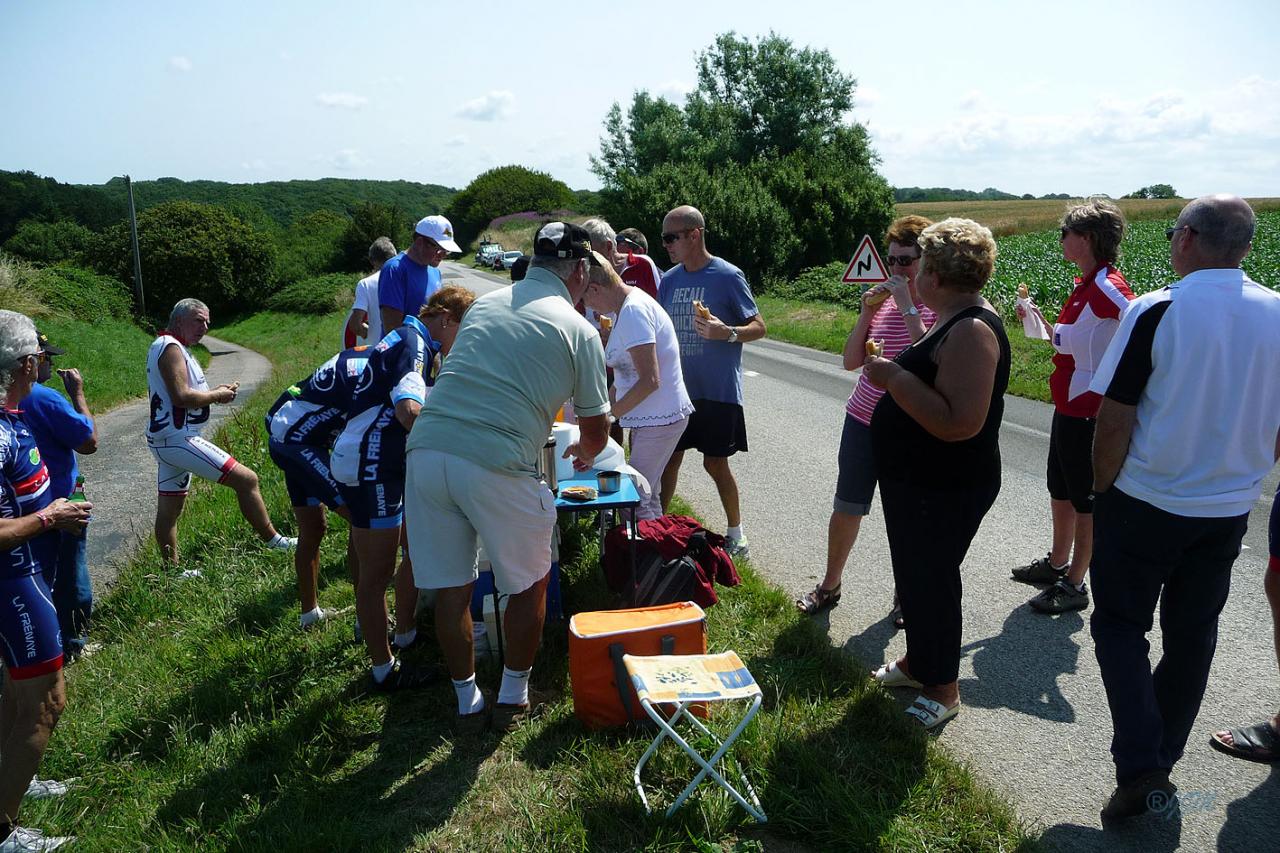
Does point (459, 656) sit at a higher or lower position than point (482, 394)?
lower

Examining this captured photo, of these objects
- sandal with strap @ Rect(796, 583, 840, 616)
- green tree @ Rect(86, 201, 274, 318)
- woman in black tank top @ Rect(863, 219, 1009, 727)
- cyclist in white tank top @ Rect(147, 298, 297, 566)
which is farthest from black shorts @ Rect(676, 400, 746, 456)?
green tree @ Rect(86, 201, 274, 318)

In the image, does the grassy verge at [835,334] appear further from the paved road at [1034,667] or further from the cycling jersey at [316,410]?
the cycling jersey at [316,410]

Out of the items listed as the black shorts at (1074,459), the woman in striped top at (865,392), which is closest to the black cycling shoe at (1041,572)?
the black shorts at (1074,459)

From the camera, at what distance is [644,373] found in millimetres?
4215

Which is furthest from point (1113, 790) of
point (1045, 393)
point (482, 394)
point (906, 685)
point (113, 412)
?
point (113, 412)

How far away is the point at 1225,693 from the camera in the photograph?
3502 mm

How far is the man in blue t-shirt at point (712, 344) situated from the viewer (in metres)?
5.07

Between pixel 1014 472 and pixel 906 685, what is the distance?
4135 millimetres

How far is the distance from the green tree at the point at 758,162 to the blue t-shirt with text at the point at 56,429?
2819 cm

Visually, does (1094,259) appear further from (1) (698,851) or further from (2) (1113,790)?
(1) (698,851)

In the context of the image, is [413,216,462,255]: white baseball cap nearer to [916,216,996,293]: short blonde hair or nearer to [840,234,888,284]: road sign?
[916,216,996,293]: short blonde hair

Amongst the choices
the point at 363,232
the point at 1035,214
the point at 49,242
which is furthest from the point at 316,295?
the point at 1035,214

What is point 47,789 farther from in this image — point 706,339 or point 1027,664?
point 1027,664

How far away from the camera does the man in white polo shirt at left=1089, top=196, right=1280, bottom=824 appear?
2.55m
